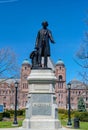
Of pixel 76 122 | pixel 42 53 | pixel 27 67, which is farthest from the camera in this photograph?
pixel 27 67

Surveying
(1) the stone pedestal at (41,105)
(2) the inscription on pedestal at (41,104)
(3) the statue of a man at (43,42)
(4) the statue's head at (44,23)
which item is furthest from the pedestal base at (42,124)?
(4) the statue's head at (44,23)

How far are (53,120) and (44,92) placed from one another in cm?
185

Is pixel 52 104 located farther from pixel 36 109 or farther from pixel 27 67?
Result: pixel 27 67

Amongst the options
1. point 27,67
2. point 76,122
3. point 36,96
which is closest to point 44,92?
point 36,96

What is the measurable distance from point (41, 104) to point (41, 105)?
6cm

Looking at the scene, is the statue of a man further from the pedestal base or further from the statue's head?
the pedestal base

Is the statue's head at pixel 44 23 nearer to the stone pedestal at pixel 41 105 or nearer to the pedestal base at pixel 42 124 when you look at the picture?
the stone pedestal at pixel 41 105

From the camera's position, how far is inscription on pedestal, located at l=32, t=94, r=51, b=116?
1906 cm

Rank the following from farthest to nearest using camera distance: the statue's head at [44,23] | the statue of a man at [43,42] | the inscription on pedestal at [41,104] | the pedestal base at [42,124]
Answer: the statue's head at [44,23] → the statue of a man at [43,42] → the inscription on pedestal at [41,104] → the pedestal base at [42,124]

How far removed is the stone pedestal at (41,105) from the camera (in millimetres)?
18719

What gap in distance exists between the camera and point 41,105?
19.1 metres

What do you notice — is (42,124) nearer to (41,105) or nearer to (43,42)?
(41,105)

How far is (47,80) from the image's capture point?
1950 cm

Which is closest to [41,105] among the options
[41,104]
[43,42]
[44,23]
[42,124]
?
[41,104]
